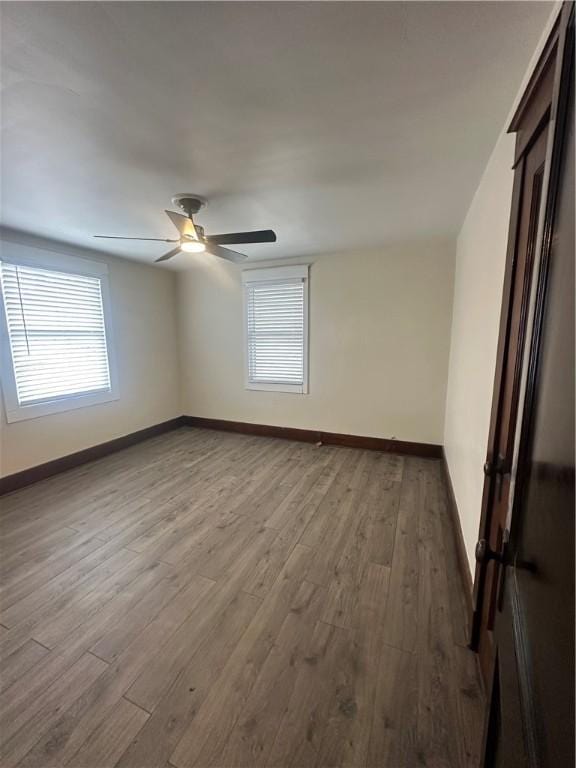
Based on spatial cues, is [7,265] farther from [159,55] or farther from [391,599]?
[391,599]

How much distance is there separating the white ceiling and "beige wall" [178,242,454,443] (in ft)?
4.18

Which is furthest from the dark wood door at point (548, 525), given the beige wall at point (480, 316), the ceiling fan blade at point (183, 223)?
the ceiling fan blade at point (183, 223)

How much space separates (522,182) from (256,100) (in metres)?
1.10

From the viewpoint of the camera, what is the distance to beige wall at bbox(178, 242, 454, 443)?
354 centimetres

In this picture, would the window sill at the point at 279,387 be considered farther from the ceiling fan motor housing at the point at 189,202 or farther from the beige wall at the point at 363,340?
the ceiling fan motor housing at the point at 189,202

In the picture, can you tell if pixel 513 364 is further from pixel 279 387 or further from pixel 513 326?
pixel 279 387

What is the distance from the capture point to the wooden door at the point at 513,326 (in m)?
1.02

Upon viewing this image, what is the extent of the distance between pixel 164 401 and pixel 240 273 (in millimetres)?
2195

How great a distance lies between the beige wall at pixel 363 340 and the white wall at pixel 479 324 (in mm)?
896

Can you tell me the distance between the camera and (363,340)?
3852 millimetres

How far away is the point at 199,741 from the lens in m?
1.16

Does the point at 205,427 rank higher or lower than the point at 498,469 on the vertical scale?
lower

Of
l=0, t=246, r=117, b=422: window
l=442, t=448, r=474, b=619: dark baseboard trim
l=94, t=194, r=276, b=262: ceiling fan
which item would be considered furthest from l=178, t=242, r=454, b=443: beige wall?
l=94, t=194, r=276, b=262: ceiling fan

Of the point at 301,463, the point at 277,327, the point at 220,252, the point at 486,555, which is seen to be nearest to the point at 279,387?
the point at 277,327
